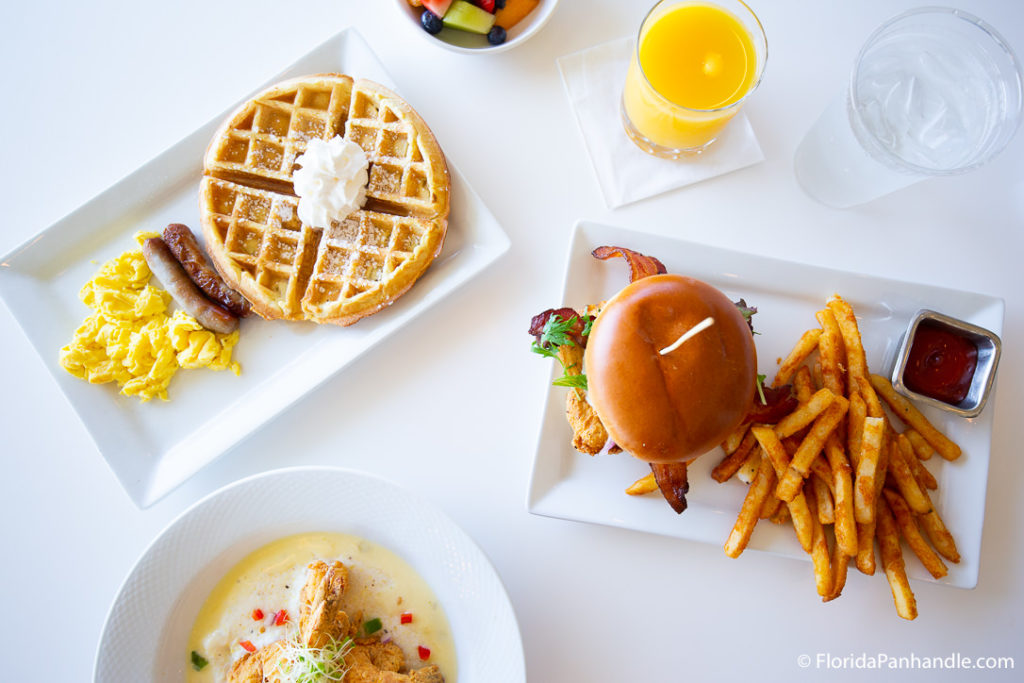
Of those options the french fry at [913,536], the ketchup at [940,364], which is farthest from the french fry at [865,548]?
the ketchup at [940,364]

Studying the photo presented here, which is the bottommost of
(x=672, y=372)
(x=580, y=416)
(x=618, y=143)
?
(x=580, y=416)

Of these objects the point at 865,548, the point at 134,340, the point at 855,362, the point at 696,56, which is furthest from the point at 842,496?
the point at 134,340

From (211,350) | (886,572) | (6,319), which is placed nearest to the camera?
(886,572)

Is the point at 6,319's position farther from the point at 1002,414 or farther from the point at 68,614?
the point at 1002,414

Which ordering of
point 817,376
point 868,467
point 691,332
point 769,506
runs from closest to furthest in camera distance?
point 691,332 → point 868,467 → point 769,506 → point 817,376

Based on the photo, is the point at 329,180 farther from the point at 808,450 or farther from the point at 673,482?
the point at 808,450

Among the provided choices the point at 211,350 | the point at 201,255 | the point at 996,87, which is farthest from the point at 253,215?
the point at 996,87

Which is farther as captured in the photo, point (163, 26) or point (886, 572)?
point (163, 26)
